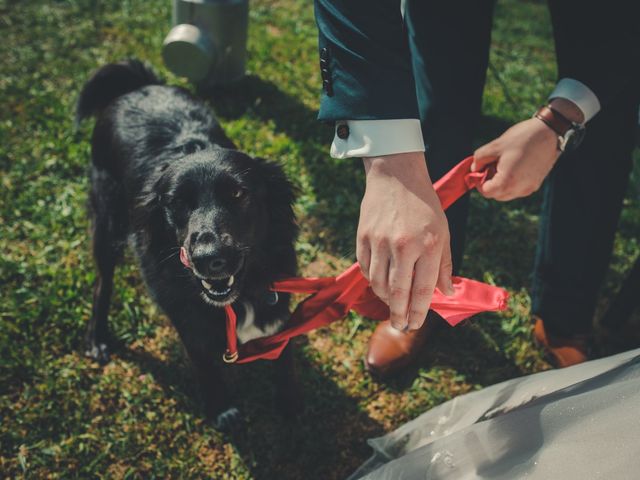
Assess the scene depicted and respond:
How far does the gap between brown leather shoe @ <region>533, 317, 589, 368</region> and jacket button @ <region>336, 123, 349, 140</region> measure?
75.0 inches

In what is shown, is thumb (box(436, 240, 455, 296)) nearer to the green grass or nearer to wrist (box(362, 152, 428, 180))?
wrist (box(362, 152, 428, 180))

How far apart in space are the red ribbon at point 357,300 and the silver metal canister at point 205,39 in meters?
2.86

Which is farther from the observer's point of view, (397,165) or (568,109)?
(568,109)

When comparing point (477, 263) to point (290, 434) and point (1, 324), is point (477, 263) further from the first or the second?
point (1, 324)

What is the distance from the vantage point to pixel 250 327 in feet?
7.36

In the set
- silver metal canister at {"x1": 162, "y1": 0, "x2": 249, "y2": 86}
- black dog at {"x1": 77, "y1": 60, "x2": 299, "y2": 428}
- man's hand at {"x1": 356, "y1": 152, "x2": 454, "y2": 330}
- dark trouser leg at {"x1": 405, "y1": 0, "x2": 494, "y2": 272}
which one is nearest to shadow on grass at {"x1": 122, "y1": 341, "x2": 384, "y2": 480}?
black dog at {"x1": 77, "y1": 60, "x2": 299, "y2": 428}

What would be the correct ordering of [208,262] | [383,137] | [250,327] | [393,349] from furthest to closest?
[393,349]
[250,327]
[208,262]
[383,137]

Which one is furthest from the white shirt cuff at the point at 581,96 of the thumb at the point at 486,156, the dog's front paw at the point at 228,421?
the dog's front paw at the point at 228,421

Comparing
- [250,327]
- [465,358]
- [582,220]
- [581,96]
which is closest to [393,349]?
[465,358]

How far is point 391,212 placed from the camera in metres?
1.13

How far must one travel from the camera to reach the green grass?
229cm

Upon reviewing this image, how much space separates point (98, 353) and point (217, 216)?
1248 millimetres

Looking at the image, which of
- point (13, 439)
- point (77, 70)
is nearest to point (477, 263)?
point (13, 439)

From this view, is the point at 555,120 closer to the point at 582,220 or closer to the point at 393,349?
the point at 582,220
